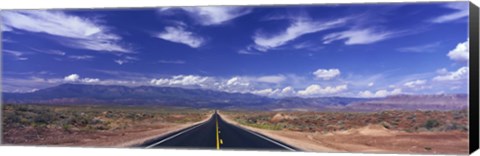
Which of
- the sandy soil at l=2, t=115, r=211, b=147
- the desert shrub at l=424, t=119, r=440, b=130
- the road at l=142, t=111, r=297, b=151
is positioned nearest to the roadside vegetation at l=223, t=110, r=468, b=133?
the desert shrub at l=424, t=119, r=440, b=130

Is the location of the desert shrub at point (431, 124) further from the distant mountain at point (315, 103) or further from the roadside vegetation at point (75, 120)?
the roadside vegetation at point (75, 120)

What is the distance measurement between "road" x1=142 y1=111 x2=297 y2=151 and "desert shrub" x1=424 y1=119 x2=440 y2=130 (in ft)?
12.3

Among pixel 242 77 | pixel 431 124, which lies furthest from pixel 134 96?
pixel 431 124

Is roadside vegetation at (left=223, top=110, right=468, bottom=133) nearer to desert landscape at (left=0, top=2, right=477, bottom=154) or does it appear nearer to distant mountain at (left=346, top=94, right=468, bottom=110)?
desert landscape at (left=0, top=2, right=477, bottom=154)

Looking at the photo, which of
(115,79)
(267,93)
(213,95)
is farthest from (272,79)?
(115,79)

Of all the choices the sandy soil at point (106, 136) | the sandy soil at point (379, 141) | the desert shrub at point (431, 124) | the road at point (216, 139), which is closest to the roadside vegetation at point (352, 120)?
the desert shrub at point (431, 124)

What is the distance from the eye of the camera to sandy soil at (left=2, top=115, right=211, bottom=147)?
24.4m

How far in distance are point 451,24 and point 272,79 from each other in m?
5.42

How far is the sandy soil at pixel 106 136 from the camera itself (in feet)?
79.9

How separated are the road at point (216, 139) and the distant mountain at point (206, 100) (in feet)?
2.83

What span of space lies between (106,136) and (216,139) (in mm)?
3601

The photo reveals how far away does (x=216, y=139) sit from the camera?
23.9m

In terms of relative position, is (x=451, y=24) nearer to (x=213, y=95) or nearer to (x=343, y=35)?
(x=343, y=35)

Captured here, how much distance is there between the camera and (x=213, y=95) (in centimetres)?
2398
